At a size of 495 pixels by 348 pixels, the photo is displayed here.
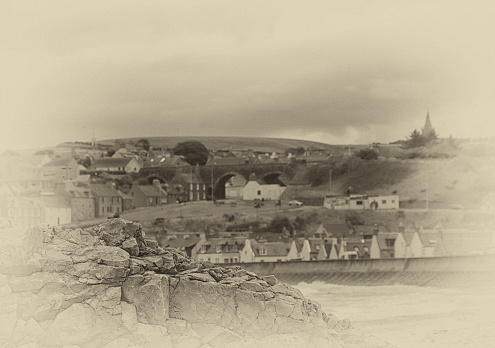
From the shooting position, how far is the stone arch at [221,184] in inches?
1585

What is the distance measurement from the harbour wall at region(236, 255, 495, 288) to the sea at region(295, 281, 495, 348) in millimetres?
838

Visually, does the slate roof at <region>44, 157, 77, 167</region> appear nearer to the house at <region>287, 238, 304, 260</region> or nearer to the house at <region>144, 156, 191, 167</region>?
the house at <region>144, 156, 191, 167</region>

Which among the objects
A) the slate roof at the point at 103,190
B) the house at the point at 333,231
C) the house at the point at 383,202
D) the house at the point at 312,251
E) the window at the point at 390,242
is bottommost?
the house at the point at 312,251

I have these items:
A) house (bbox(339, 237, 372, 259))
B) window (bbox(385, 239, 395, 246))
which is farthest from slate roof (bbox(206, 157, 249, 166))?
window (bbox(385, 239, 395, 246))

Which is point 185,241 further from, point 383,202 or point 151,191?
point 383,202

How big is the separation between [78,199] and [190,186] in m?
7.58

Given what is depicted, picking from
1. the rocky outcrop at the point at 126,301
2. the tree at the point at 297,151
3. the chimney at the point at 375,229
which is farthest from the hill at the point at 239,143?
the rocky outcrop at the point at 126,301

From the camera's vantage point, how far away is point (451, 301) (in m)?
22.1

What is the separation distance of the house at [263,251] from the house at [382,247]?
9.73 ft

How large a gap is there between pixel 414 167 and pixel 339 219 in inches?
271

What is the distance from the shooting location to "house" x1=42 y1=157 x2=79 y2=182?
35775mm

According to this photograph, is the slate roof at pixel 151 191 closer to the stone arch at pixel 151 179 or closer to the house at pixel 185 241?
the stone arch at pixel 151 179

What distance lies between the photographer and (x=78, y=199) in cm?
3316

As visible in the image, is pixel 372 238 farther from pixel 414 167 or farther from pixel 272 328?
pixel 272 328
